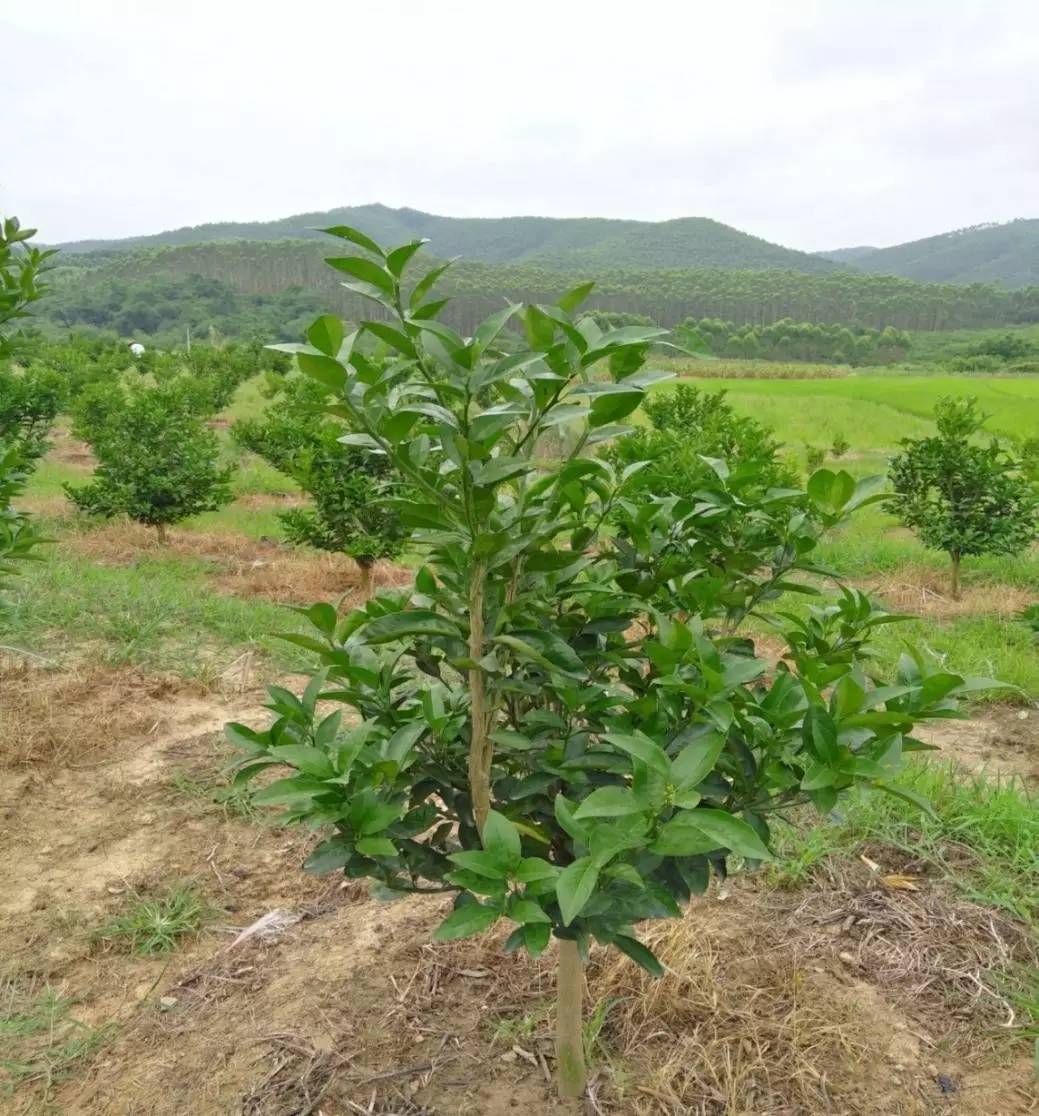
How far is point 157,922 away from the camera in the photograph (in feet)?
7.99

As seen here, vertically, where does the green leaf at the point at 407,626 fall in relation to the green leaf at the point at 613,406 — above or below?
below

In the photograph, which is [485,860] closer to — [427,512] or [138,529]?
[427,512]

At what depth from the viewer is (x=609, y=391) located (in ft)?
3.35

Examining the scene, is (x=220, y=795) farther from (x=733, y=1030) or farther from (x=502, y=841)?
(x=502, y=841)

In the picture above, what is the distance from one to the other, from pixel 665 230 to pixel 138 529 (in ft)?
343

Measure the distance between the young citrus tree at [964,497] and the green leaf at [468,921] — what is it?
21.5 feet

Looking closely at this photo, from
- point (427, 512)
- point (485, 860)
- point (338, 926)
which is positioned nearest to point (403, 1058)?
point (338, 926)

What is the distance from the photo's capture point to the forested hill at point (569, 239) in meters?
97.8

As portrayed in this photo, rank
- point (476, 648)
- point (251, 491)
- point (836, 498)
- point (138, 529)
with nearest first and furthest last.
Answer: point (476, 648)
point (836, 498)
point (138, 529)
point (251, 491)

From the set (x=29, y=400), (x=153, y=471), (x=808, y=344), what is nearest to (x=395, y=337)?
(x=153, y=471)

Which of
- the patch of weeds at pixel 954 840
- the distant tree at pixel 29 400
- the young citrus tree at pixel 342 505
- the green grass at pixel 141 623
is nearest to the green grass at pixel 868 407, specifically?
the young citrus tree at pixel 342 505

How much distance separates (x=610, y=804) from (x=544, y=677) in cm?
44

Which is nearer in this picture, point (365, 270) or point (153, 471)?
point (365, 270)

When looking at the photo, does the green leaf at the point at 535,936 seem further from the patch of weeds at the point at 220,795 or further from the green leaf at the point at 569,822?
the patch of weeds at the point at 220,795
